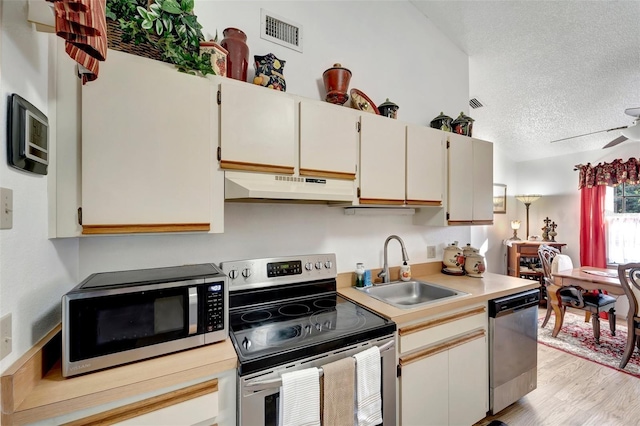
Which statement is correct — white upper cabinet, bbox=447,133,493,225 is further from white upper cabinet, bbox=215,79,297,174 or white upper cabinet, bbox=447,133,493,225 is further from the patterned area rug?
the patterned area rug

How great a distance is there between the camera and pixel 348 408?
1208 mm

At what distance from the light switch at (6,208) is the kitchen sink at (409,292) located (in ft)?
5.69

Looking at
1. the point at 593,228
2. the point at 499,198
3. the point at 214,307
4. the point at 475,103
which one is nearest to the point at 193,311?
the point at 214,307

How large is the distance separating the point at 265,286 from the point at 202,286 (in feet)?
1.76

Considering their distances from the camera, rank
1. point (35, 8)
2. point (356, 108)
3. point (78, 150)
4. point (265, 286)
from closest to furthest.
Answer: point (35, 8), point (78, 150), point (265, 286), point (356, 108)

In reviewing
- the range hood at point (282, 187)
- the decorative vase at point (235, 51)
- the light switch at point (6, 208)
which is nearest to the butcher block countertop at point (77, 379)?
the light switch at point (6, 208)

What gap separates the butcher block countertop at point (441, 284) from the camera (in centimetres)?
153

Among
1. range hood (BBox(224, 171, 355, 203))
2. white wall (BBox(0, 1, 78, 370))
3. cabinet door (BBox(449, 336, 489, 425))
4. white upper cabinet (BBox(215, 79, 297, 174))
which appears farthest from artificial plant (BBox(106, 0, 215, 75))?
cabinet door (BBox(449, 336, 489, 425))

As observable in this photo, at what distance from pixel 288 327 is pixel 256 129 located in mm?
1000

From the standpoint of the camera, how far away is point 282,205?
5.98 feet

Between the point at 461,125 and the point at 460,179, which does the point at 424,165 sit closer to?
the point at 460,179

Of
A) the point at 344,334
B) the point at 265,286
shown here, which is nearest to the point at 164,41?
the point at 265,286

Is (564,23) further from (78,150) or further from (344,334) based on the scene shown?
(78,150)

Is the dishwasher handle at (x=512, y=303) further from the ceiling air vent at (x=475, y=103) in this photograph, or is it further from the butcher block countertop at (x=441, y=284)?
the ceiling air vent at (x=475, y=103)
